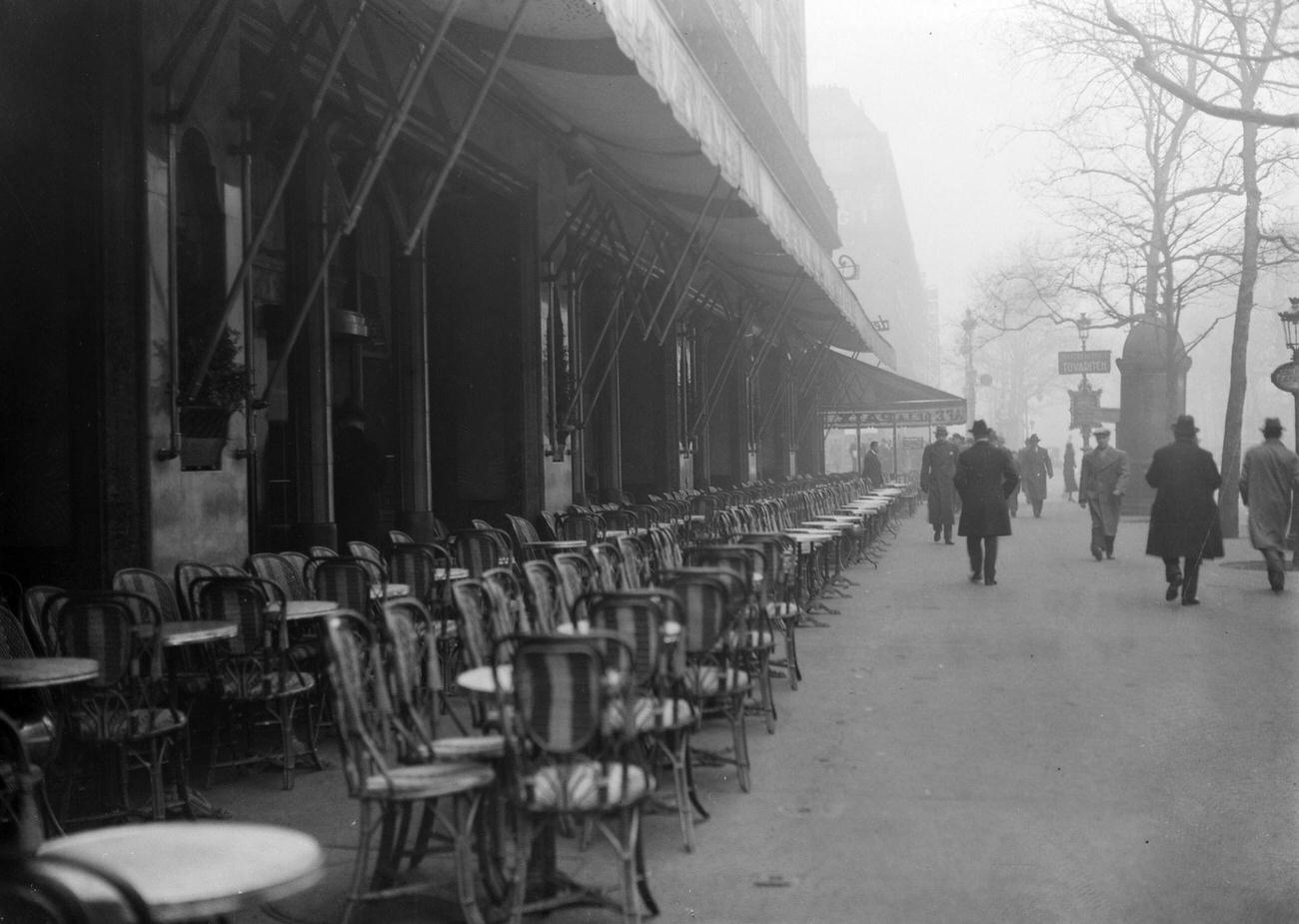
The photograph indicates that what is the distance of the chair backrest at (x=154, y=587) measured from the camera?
274 inches

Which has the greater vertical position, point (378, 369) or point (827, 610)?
point (378, 369)

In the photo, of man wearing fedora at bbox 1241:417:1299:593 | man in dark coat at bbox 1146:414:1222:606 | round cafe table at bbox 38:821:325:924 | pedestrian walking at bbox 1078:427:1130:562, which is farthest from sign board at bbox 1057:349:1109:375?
round cafe table at bbox 38:821:325:924

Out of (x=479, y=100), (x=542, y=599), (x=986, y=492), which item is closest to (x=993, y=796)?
(x=542, y=599)

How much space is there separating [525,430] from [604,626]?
30.4 feet

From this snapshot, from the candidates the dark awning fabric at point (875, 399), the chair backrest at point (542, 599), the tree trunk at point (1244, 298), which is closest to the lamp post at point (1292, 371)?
the tree trunk at point (1244, 298)

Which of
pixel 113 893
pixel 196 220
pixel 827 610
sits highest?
pixel 196 220

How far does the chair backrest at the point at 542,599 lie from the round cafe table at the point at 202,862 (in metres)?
2.87

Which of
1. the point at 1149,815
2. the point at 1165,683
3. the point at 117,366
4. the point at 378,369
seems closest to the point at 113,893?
the point at 1149,815

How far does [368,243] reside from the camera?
13.2m

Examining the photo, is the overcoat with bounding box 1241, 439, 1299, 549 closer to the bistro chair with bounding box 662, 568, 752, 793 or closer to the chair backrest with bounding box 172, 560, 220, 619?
the bistro chair with bounding box 662, 568, 752, 793

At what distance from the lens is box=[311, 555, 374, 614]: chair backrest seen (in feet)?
24.3

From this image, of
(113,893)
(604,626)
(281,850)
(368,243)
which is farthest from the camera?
(368,243)

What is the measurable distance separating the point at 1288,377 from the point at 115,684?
16.6 metres

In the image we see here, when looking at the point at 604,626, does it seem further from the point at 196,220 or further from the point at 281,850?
the point at 196,220
